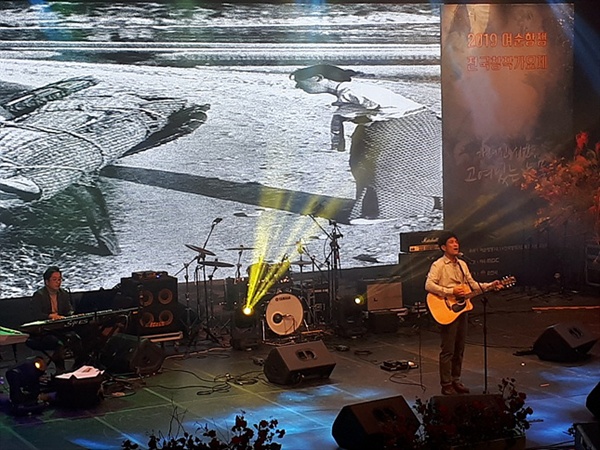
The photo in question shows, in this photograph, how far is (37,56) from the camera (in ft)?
39.5

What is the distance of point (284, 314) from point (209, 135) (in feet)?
8.26

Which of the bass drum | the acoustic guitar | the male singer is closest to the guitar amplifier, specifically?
the bass drum

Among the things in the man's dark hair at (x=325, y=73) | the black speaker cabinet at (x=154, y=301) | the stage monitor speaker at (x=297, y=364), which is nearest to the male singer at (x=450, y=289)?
the stage monitor speaker at (x=297, y=364)

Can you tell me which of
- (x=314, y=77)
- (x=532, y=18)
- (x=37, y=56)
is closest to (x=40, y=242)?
(x=37, y=56)

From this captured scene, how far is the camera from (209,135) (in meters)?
12.8

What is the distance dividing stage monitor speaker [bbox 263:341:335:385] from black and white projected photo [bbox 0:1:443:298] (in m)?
1.78

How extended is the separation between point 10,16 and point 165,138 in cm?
224

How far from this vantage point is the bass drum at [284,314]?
11688mm

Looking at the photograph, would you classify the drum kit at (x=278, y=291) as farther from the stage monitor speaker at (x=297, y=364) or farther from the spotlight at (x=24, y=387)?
the spotlight at (x=24, y=387)

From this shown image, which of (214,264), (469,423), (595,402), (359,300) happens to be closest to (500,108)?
(359,300)

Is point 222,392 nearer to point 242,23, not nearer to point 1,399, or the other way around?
point 1,399

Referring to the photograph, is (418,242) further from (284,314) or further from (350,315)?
(284,314)

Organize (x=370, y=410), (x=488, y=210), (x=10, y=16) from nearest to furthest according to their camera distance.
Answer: (x=370, y=410), (x=10, y=16), (x=488, y=210)

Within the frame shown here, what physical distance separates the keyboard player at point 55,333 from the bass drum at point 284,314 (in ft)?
7.60
